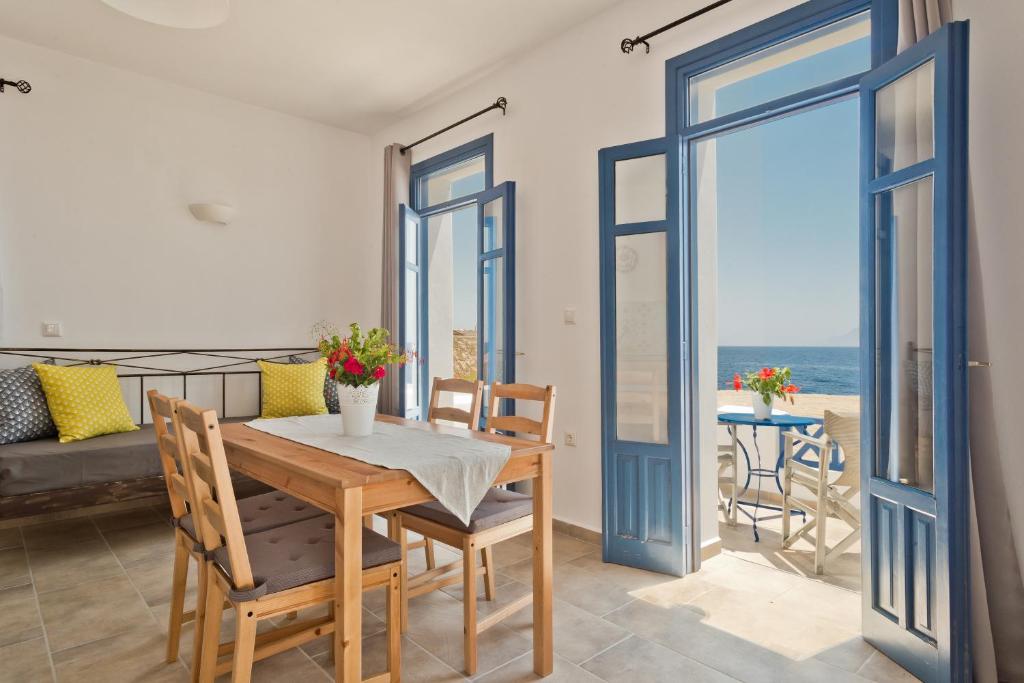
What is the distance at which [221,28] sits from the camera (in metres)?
3.34

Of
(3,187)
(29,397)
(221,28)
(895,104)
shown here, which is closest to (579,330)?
(895,104)

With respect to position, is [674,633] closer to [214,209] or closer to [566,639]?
[566,639]

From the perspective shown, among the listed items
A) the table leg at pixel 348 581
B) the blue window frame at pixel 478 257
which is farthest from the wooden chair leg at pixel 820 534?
the table leg at pixel 348 581

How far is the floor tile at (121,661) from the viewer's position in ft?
6.24

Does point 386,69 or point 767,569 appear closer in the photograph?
point 767,569

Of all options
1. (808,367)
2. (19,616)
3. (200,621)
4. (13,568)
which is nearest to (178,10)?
(200,621)

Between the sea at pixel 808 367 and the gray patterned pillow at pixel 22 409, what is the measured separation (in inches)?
525

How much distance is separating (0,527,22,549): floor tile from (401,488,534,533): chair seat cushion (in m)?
2.55

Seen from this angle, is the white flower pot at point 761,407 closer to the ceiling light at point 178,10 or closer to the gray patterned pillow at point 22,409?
the ceiling light at point 178,10

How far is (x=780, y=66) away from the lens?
271 cm

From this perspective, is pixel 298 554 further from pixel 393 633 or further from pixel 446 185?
pixel 446 185

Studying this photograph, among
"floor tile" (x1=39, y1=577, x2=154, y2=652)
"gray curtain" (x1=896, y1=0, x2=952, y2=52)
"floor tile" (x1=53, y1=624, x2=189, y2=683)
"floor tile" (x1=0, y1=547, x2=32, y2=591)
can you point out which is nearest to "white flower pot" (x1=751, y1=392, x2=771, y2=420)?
"gray curtain" (x1=896, y1=0, x2=952, y2=52)

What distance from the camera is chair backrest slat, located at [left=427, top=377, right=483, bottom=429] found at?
101 inches

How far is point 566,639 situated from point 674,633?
1.36 ft
